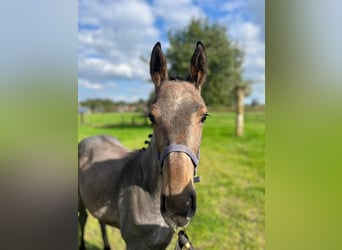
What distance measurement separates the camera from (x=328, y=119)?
93 cm

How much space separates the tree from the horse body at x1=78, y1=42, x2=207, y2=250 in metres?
3.35

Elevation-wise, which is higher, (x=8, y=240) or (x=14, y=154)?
(x=14, y=154)

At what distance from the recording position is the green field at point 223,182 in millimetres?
3277

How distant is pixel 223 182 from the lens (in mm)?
4688

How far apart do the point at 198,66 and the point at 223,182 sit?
3.49 metres

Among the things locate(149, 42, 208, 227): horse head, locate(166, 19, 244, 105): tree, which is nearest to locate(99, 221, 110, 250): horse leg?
locate(149, 42, 208, 227): horse head

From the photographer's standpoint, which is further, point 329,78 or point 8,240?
point 329,78

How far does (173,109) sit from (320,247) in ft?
2.76

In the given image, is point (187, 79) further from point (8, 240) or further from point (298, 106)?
point (8, 240)

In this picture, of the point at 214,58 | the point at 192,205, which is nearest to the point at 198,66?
the point at 192,205

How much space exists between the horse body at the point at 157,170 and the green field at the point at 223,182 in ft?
4.20

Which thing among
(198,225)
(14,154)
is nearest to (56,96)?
(14,154)

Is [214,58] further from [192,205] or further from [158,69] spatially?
[192,205]

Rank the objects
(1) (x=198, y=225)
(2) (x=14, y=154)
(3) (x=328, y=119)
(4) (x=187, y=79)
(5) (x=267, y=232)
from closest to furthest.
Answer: (2) (x=14, y=154), (3) (x=328, y=119), (5) (x=267, y=232), (4) (x=187, y=79), (1) (x=198, y=225)
